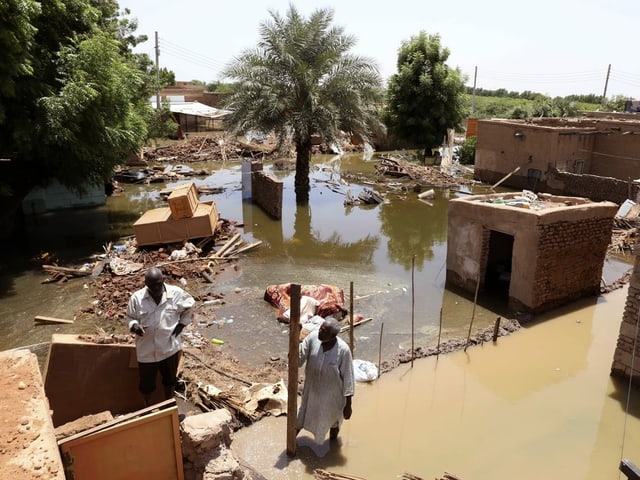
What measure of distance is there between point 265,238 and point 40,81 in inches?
273

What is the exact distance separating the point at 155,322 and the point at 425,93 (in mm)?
27109

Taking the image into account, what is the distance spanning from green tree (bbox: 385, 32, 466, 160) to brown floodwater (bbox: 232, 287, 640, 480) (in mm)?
23396

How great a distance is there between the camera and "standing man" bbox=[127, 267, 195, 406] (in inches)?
209

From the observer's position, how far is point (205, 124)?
1582 inches

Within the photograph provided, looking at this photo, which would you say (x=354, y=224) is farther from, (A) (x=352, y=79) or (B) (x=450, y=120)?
(B) (x=450, y=120)

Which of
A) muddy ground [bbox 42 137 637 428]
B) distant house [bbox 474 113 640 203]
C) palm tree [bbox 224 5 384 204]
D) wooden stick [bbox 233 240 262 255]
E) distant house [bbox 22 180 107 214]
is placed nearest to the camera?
muddy ground [bbox 42 137 637 428]

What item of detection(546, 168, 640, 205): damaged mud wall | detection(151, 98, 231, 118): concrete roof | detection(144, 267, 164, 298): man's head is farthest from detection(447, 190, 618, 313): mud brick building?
detection(151, 98, 231, 118): concrete roof

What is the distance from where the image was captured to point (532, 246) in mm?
8992

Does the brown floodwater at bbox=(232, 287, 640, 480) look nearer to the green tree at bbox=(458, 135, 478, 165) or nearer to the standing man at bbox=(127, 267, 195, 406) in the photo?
the standing man at bbox=(127, 267, 195, 406)

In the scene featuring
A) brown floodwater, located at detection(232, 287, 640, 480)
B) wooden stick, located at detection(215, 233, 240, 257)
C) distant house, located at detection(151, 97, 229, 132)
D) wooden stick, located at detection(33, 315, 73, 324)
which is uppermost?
distant house, located at detection(151, 97, 229, 132)

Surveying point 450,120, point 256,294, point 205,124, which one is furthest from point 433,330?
point 205,124

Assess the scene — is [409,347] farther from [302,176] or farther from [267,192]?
[302,176]

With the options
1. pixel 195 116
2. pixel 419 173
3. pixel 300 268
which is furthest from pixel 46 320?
pixel 195 116

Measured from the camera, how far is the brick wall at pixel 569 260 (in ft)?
29.9
